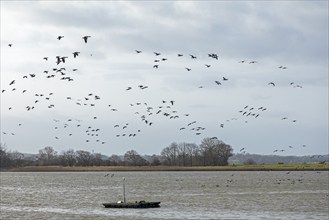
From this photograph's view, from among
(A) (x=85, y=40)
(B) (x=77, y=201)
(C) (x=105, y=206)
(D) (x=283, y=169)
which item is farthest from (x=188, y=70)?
(D) (x=283, y=169)

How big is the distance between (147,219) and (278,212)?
1124 centimetres

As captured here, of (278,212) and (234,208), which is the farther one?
(234,208)

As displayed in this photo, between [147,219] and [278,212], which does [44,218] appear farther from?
[278,212]

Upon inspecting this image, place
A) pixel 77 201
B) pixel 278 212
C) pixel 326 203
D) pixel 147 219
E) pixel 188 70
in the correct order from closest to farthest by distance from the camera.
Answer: pixel 188 70 → pixel 147 219 → pixel 278 212 → pixel 326 203 → pixel 77 201

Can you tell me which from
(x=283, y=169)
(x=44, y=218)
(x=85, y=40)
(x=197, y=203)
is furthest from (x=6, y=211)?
(x=283, y=169)

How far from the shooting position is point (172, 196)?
248 feet

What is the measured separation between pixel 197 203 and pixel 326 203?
477 inches

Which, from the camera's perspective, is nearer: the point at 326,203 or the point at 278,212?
the point at 278,212

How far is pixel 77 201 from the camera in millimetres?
70125

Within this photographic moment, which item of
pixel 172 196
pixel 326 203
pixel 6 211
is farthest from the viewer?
pixel 172 196

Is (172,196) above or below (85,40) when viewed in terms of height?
below

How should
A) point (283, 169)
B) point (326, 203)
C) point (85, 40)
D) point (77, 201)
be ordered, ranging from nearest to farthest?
1. point (85, 40)
2. point (326, 203)
3. point (77, 201)
4. point (283, 169)

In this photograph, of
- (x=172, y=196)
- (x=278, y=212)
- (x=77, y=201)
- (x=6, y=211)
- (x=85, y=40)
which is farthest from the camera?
(x=172, y=196)

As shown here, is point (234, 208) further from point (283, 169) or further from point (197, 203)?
point (283, 169)
